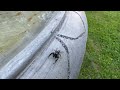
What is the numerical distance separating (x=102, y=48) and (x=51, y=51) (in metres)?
2.27

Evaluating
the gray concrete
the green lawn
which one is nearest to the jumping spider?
the gray concrete

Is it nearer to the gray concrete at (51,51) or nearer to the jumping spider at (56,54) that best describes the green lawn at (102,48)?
the gray concrete at (51,51)

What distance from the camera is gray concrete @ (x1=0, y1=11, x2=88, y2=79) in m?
1.88

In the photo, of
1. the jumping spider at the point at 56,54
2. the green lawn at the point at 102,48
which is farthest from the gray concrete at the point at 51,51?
the green lawn at the point at 102,48

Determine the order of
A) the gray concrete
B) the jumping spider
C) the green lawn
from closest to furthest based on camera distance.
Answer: the gray concrete, the jumping spider, the green lawn

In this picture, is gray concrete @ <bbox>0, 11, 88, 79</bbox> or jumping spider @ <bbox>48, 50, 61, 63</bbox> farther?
jumping spider @ <bbox>48, 50, 61, 63</bbox>

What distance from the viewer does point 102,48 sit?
14.2ft

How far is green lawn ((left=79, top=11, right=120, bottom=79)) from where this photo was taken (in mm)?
3734

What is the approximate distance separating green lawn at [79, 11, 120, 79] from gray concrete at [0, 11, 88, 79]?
2.98 ft

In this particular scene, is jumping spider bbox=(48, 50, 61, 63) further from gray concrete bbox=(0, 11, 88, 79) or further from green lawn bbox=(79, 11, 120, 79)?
green lawn bbox=(79, 11, 120, 79)

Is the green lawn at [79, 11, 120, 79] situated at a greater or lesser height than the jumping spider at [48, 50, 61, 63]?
lesser

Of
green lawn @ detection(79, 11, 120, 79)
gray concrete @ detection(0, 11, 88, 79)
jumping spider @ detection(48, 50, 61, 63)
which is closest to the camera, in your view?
gray concrete @ detection(0, 11, 88, 79)
